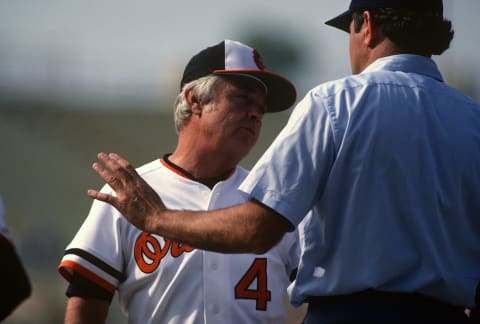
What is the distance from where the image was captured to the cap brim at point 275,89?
14.8ft

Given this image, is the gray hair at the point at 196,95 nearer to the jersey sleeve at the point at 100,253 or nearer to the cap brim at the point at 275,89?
the cap brim at the point at 275,89

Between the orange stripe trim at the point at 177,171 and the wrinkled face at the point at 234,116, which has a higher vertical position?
the wrinkled face at the point at 234,116

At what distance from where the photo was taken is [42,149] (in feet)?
116

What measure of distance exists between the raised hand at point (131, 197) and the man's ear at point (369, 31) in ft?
3.05

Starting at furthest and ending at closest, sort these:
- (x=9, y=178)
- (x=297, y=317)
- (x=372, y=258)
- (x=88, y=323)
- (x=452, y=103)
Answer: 1. (x=9, y=178)
2. (x=297, y=317)
3. (x=88, y=323)
4. (x=452, y=103)
5. (x=372, y=258)

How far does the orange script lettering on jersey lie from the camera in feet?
13.5

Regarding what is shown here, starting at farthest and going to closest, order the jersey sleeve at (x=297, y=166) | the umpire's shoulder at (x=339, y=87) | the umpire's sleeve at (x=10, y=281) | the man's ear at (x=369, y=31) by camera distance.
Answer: the man's ear at (x=369, y=31), the umpire's shoulder at (x=339, y=87), the jersey sleeve at (x=297, y=166), the umpire's sleeve at (x=10, y=281)

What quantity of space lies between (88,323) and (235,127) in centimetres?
116

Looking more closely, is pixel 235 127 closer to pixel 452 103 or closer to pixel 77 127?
pixel 452 103


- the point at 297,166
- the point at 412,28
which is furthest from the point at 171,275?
the point at 412,28

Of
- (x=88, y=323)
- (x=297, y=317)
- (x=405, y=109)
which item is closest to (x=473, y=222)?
(x=405, y=109)

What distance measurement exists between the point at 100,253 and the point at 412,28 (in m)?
1.73

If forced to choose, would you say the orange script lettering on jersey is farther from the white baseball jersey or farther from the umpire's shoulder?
the umpire's shoulder

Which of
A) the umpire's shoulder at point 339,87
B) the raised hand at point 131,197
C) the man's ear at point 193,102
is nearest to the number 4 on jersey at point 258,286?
the man's ear at point 193,102
